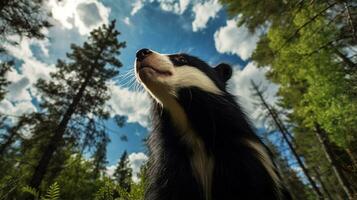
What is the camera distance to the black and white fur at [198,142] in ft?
8.04

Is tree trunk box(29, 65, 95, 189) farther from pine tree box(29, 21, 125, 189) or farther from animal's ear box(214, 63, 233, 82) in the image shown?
animal's ear box(214, 63, 233, 82)

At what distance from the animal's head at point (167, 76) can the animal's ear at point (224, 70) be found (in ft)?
1.68

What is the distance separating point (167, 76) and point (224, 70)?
3.85 feet

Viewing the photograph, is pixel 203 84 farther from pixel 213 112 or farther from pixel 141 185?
pixel 141 185

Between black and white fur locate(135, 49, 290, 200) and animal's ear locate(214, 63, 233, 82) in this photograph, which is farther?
animal's ear locate(214, 63, 233, 82)

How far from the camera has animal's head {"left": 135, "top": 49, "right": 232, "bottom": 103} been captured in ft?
10.1

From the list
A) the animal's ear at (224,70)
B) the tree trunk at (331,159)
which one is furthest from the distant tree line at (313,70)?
the animal's ear at (224,70)

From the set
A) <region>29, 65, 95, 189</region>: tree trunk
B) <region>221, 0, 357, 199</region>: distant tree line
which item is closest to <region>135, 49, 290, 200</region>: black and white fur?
<region>221, 0, 357, 199</region>: distant tree line

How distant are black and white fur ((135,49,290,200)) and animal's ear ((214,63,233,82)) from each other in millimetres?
426

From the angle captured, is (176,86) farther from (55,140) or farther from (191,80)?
(55,140)

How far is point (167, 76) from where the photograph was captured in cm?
316

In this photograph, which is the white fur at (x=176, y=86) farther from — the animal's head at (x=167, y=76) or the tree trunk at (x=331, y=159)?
the tree trunk at (x=331, y=159)

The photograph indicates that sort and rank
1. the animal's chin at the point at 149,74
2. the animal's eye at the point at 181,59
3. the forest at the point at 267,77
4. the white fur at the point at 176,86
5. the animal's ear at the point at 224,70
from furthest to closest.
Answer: the forest at the point at 267,77 → the animal's ear at the point at 224,70 → the animal's eye at the point at 181,59 → the animal's chin at the point at 149,74 → the white fur at the point at 176,86

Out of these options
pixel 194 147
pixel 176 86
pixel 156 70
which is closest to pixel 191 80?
pixel 176 86
